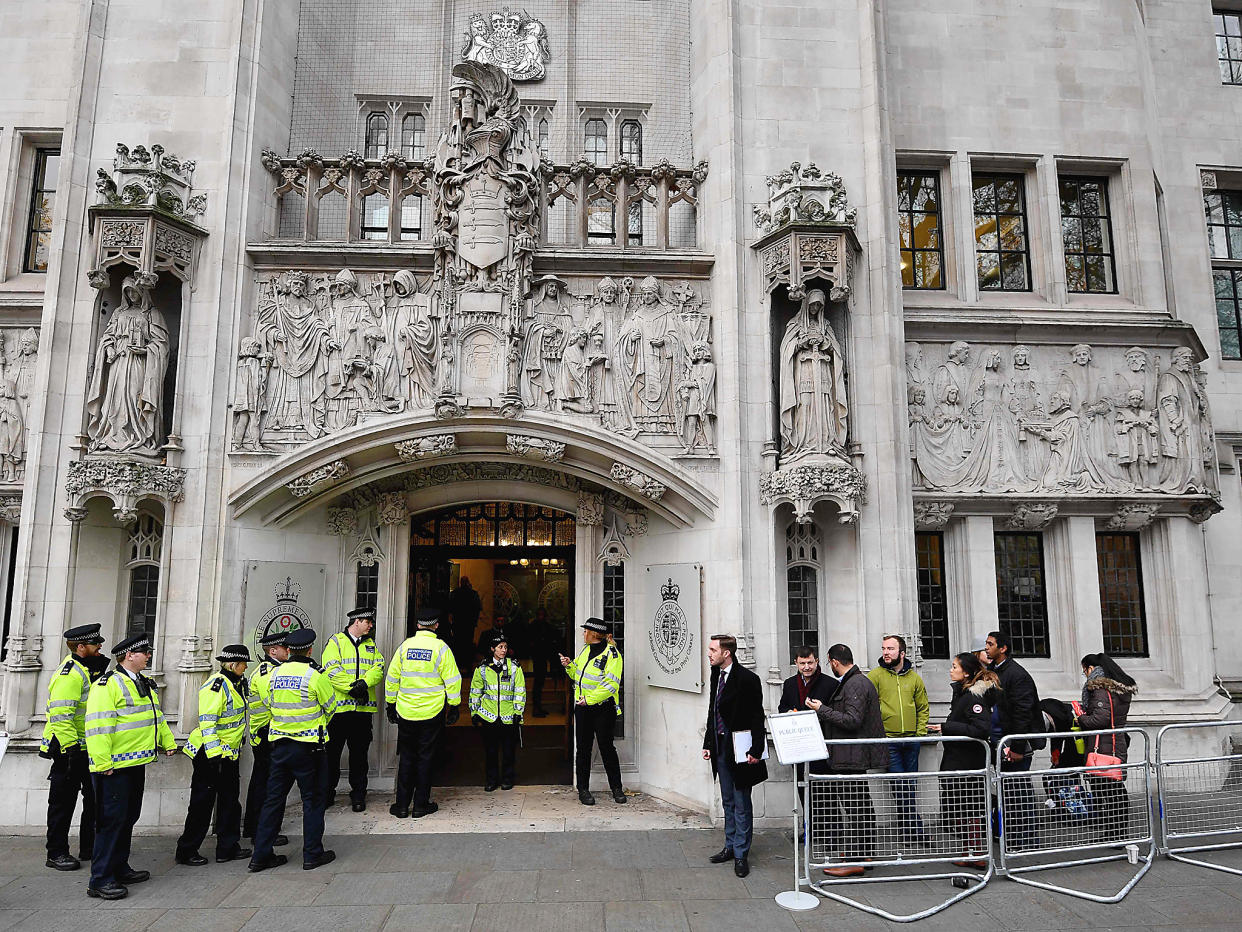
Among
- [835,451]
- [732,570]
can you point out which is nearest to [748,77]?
[835,451]

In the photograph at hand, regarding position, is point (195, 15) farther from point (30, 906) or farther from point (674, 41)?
point (30, 906)

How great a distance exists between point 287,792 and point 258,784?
76 centimetres

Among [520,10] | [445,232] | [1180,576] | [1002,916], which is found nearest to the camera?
[1002,916]

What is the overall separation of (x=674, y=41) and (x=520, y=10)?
260 cm

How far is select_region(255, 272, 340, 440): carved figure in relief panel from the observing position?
8.86 m

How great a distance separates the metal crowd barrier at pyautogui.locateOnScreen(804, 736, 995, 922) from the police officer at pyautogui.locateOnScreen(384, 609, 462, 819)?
3930 mm

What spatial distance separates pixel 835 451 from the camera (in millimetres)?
8484

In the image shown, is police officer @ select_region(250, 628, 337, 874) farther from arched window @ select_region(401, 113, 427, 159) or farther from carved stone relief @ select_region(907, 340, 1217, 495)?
arched window @ select_region(401, 113, 427, 159)

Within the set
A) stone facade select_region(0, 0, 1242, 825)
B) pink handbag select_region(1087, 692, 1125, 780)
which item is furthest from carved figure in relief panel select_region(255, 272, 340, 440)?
pink handbag select_region(1087, 692, 1125, 780)

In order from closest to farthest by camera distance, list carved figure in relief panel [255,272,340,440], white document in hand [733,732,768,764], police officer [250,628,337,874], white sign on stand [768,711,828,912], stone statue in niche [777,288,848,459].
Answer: white sign on stand [768,711,828,912], white document in hand [733,732,768,764], police officer [250,628,337,874], stone statue in niche [777,288,848,459], carved figure in relief panel [255,272,340,440]

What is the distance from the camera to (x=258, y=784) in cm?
736

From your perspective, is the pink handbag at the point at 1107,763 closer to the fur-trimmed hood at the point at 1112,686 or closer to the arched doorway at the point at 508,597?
the fur-trimmed hood at the point at 1112,686

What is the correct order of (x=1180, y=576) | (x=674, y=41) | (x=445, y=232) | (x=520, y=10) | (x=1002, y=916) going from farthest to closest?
(x=520, y=10) → (x=674, y=41) → (x=1180, y=576) → (x=445, y=232) → (x=1002, y=916)

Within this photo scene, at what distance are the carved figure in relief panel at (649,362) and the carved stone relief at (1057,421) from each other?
3174 mm
